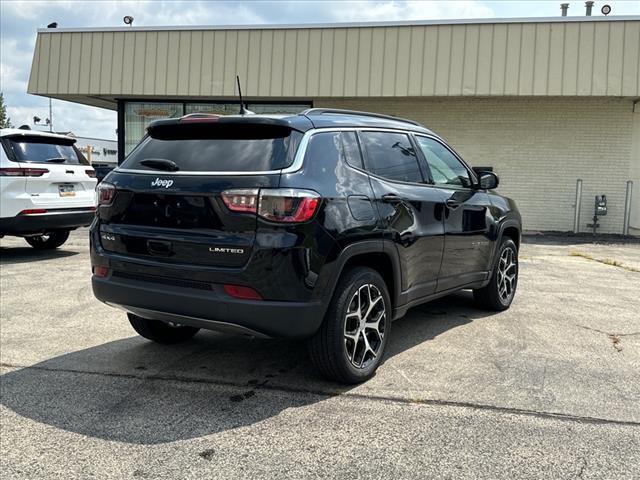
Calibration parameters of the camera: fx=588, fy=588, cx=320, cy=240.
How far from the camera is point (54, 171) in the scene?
8.94m

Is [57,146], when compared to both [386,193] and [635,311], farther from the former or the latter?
[635,311]

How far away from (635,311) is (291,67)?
9.75m

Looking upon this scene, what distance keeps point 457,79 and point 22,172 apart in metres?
8.94

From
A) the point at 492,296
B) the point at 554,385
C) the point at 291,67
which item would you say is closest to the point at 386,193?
the point at 554,385

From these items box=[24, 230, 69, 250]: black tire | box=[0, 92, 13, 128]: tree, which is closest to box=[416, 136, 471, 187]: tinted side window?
box=[24, 230, 69, 250]: black tire

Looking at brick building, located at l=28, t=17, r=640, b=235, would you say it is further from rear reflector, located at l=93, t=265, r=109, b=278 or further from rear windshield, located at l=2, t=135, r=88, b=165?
rear reflector, located at l=93, t=265, r=109, b=278

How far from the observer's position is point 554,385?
401cm

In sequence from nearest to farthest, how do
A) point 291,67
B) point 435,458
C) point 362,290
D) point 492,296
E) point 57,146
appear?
point 435,458 → point 362,290 → point 492,296 → point 57,146 → point 291,67

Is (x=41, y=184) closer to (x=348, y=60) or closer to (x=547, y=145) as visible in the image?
(x=348, y=60)

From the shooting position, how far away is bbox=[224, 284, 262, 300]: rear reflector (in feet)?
11.1

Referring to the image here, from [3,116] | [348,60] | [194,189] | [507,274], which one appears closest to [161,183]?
[194,189]

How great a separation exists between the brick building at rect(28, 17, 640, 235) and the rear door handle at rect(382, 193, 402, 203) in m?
9.57

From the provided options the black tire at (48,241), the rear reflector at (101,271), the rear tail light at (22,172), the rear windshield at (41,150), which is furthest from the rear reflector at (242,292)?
the black tire at (48,241)

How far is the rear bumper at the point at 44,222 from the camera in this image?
335 inches
